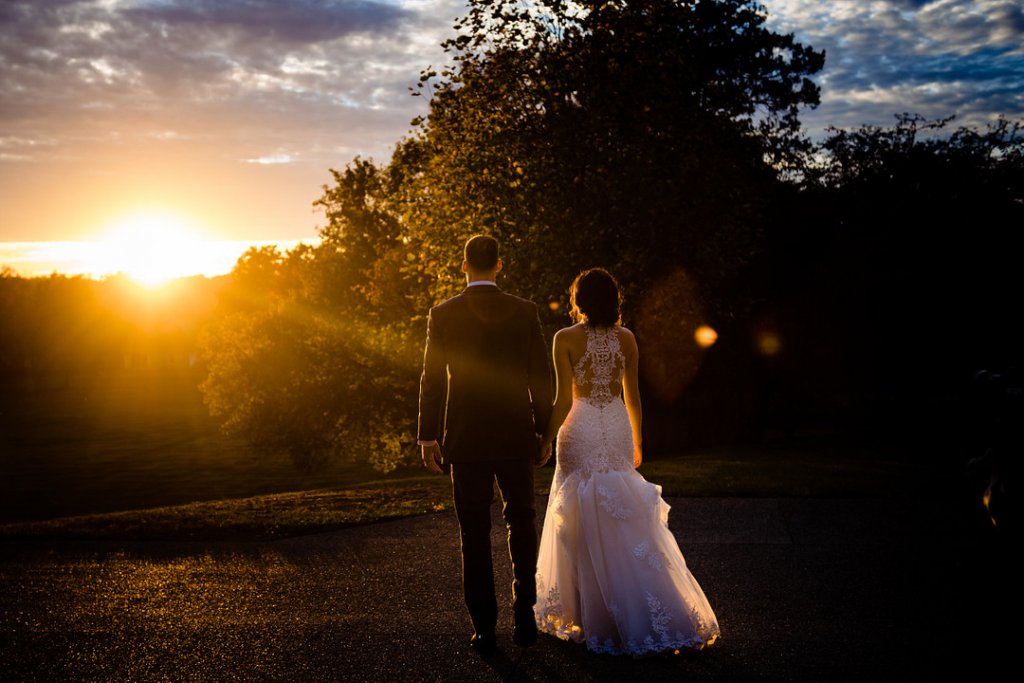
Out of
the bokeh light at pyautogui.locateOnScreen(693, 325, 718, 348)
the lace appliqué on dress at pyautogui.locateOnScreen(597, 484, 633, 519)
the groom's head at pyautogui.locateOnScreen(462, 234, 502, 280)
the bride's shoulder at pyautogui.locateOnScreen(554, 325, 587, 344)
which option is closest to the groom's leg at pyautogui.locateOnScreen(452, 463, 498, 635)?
the lace appliqué on dress at pyautogui.locateOnScreen(597, 484, 633, 519)

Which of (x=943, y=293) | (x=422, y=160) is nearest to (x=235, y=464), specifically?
(x=422, y=160)

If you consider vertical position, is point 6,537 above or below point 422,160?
below

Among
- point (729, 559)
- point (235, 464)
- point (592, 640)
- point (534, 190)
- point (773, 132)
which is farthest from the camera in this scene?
point (235, 464)

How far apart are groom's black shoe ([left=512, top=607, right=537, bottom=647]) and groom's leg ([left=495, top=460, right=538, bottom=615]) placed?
22mm

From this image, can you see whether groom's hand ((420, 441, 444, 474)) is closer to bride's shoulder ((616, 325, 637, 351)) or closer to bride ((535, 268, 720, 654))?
bride ((535, 268, 720, 654))

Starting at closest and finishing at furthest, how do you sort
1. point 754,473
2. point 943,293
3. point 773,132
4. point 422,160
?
point 754,473 < point 422,160 < point 773,132 < point 943,293

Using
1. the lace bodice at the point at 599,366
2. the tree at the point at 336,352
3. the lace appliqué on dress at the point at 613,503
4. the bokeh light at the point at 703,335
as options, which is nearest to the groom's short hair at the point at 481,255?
the lace bodice at the point at 599,366

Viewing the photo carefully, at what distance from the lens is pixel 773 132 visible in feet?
116

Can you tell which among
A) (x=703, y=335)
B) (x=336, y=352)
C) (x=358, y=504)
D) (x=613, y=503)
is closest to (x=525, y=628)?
(x=613, y=503)

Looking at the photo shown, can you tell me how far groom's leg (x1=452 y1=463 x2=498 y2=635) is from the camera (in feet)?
18.4

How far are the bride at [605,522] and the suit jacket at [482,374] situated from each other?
0.33m

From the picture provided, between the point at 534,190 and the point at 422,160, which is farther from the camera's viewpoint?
the point at 422,160

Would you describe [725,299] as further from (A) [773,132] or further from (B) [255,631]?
(B) [255,631]

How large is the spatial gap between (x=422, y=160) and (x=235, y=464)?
3632cm
